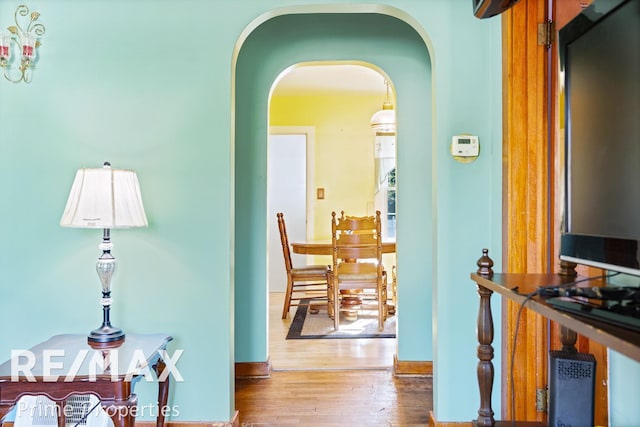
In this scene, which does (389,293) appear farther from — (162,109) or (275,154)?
(162,109)

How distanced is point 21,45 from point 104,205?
1010 millimetres

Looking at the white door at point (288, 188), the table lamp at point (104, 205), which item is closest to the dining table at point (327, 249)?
the white door at point (288, 188)

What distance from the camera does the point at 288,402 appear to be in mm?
2578

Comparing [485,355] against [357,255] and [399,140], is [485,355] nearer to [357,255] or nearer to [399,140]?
[399,140]

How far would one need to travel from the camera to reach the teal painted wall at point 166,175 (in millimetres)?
2100

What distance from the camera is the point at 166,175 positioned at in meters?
2.12

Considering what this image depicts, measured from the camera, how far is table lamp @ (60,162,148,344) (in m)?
1.70

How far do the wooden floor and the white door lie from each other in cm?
236

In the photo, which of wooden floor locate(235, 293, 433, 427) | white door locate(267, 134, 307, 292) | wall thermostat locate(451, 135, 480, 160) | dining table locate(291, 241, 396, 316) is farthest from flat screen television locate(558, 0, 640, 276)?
white door locate(267, 134, 307, 292)

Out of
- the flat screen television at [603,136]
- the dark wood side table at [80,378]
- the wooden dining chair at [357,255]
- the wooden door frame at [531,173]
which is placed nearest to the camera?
the flat screen television at [603,136]

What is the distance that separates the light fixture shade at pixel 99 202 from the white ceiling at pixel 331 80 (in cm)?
304

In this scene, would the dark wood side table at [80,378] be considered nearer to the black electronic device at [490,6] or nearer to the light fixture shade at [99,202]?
the light fixture shade at [99,202]

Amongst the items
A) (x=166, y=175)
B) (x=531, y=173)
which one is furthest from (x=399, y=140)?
(x=166, y=175)

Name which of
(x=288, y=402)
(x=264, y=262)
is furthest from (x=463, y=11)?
(x=288, y=402)
